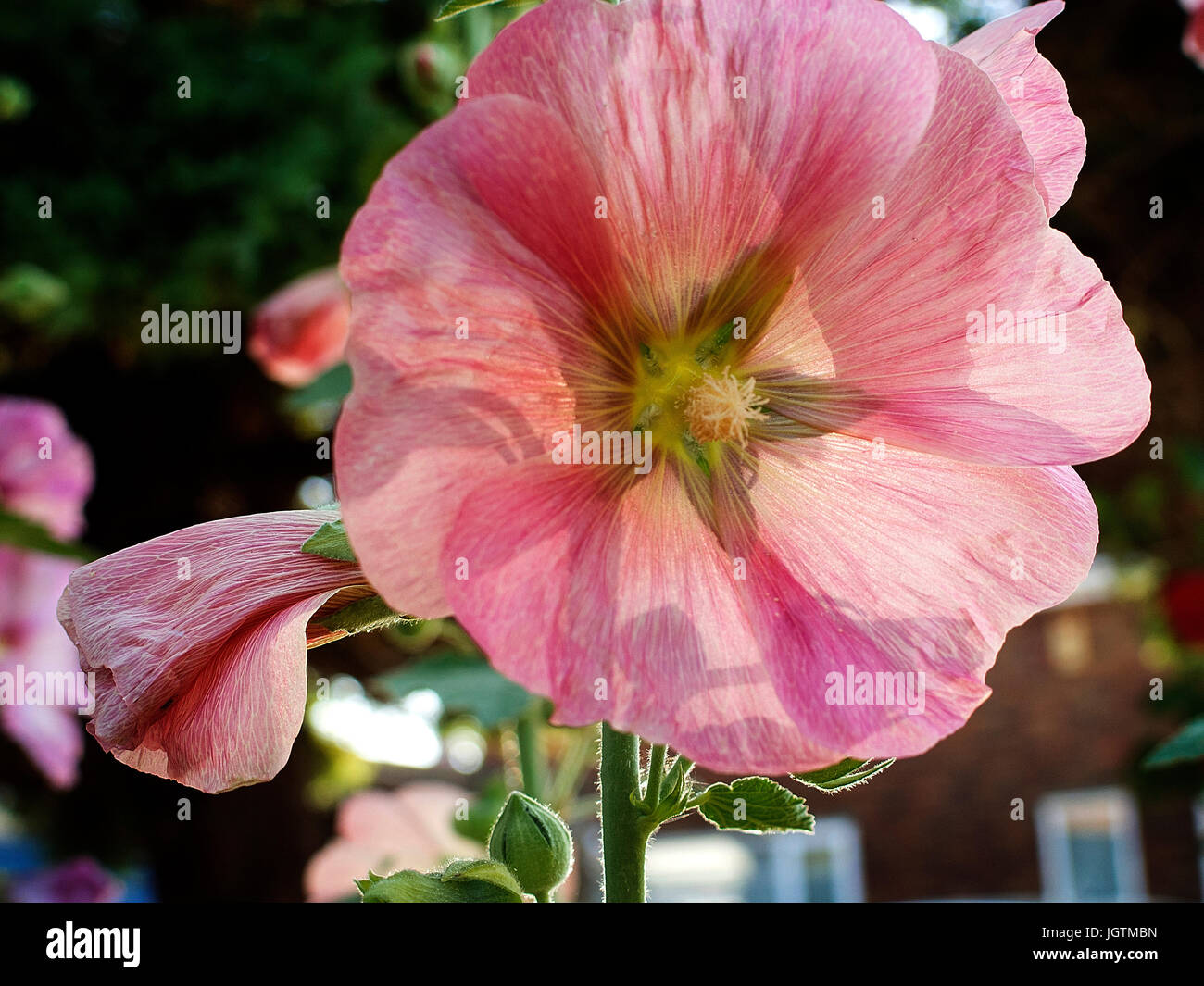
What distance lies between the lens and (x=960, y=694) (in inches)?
15.2

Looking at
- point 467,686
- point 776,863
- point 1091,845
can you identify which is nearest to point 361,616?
point 467,686

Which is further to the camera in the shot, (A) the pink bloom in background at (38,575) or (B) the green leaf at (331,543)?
(A) the pink bloom in background at (38,575)

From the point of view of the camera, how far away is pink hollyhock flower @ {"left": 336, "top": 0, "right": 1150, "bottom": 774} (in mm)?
357

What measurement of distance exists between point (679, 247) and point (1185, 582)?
1.97 meters

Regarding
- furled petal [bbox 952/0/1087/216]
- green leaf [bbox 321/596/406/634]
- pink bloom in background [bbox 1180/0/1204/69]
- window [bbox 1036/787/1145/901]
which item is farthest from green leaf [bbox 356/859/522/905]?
window [bbox 1036/787/1145/901]

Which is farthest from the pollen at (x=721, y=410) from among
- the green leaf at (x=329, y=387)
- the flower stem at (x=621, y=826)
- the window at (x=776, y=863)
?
the window at (x=776, y=863)

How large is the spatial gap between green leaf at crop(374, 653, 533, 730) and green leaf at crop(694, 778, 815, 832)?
1.62 ft

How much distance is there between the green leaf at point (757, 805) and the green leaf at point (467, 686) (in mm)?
495

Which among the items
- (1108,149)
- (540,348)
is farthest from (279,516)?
(1108,149)

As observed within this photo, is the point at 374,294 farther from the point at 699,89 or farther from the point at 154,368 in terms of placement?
the point at 154,368

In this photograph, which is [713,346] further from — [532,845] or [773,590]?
[532,845]

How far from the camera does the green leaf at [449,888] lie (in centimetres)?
47

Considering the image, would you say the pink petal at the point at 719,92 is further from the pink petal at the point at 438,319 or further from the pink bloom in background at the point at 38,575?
the pink bloom in background at the point at 38,575

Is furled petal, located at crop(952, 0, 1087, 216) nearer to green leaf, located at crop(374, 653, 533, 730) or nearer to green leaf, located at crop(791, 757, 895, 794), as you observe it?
green leaf, located at crop(791, 757, 895, 794)
